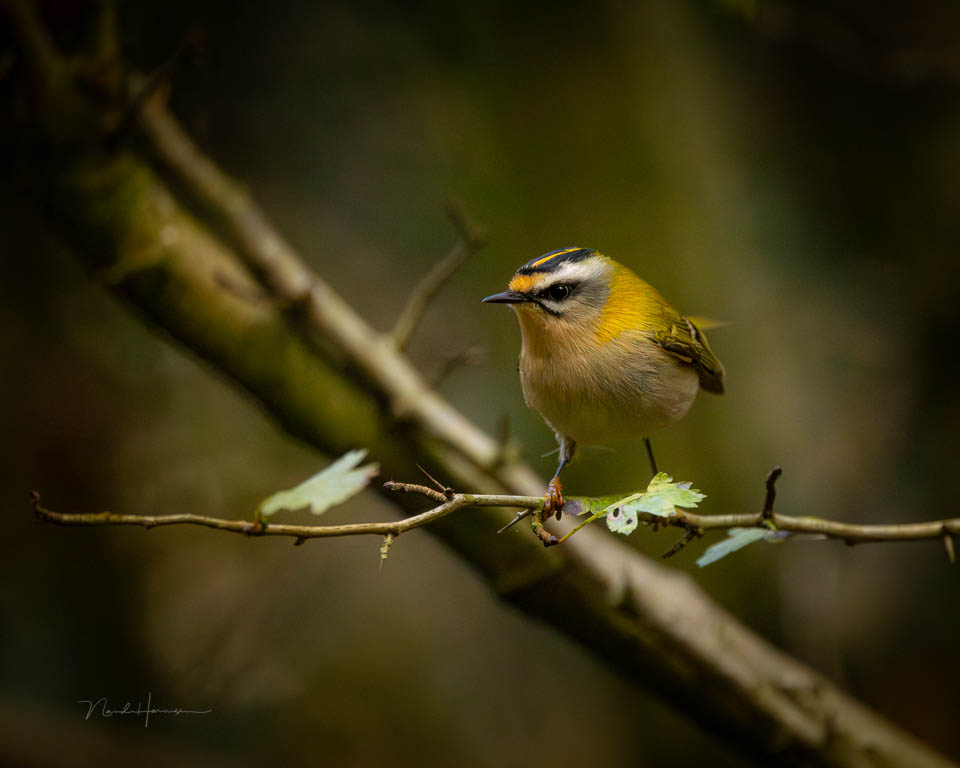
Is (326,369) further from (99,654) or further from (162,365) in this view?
(99,654)

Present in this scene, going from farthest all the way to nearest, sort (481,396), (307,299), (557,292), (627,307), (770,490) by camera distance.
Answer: (481,396), (307,299), (627,307), (557,292), (770,490)

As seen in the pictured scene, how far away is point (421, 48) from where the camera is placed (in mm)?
2322

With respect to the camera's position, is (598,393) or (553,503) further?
Answer: (598,393)

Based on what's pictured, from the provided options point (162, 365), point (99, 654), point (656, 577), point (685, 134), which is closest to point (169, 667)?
point (99, 654)

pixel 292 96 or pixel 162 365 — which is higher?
pixel 292 96

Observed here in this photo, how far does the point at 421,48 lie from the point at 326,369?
4.19 ft

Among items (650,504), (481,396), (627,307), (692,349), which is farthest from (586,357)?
(481,396)

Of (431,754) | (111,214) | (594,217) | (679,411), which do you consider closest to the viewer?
(679,411)

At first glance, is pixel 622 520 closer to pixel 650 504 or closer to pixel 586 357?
pixel 650 504

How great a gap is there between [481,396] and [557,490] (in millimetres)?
1442

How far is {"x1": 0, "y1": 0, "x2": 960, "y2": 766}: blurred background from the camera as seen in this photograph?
229 centimetres

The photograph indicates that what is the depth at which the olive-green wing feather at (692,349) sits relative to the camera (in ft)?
3.78

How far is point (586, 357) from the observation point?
102cm

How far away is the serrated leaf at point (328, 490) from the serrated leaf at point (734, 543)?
15.2 inches
